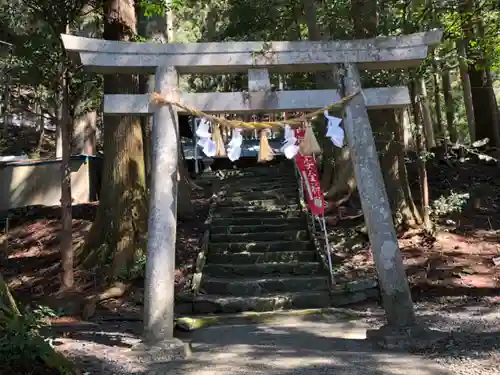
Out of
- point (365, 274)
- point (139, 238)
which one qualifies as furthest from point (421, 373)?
point (139, 238)

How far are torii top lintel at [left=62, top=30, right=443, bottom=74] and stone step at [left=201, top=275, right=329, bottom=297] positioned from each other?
4.10m

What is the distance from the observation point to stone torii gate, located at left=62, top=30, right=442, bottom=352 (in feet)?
17.8

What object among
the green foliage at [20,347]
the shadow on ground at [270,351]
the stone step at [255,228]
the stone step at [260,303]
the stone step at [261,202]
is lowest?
the shadow on ground at [270,351]

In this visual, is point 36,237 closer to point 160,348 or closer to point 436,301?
point 160,348

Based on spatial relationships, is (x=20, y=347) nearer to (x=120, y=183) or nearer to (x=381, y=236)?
(x=381, y=236)

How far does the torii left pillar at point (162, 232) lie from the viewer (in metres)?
5.21

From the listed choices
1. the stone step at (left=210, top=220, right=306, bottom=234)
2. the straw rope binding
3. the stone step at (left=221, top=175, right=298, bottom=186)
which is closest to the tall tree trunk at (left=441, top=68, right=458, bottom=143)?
the stone step at (left=221, top=175, right=298, bottom=186)

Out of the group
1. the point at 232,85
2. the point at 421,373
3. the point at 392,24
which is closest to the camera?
the point at 421,373

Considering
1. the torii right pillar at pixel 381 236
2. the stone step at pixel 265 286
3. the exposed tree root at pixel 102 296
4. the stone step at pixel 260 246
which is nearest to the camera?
the torii right pillar at pixel 381 236

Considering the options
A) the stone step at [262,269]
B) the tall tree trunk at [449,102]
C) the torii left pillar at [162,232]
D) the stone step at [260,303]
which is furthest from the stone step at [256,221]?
the tall tree trunk at [449,102]

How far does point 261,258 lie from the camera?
10.0 metres

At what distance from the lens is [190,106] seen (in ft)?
19.1

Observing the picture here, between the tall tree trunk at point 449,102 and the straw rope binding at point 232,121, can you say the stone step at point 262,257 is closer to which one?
the straw rope binding at point 232,121

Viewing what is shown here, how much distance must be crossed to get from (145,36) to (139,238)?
14.6 ft
